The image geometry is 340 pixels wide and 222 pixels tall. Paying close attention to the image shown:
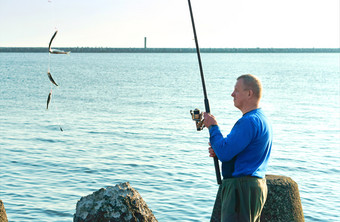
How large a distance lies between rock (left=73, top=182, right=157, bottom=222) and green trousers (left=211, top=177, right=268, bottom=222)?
3.30 ft

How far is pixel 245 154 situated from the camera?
13.8 feet

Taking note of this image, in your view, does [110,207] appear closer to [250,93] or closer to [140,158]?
[250,93]

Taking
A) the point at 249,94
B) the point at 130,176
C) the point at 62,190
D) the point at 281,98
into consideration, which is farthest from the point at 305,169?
the point at 281,98

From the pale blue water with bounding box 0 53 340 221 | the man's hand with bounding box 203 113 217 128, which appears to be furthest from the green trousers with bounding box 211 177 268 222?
the pale blue water with bounding box 0 53 340 221

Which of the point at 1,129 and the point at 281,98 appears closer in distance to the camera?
the point at 1,129

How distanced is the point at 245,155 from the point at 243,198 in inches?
12.8

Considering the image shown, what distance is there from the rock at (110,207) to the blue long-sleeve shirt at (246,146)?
1114 mm

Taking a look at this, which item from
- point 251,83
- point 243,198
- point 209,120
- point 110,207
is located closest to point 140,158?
point 110,207

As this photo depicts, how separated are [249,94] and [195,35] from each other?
131cm

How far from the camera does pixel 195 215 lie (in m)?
9.82

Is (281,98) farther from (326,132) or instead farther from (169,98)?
(326,132)

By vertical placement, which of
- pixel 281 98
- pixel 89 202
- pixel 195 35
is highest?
pixel 195 35

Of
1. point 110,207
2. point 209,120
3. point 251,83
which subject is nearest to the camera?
point 251,83

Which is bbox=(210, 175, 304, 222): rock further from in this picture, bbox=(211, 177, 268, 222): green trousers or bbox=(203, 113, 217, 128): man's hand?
bbox=(203, 113, 217, 128): man's hand
